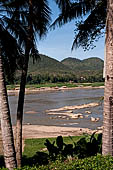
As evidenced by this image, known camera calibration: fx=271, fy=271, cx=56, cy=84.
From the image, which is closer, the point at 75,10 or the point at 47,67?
the point at 75,10

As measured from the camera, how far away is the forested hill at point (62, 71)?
99456 millimetres

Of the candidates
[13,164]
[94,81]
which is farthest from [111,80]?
[94,81]

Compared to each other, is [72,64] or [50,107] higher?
[72,64]

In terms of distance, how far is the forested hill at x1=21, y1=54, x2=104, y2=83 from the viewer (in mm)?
99456

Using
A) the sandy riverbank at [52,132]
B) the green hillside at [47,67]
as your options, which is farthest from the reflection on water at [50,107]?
the green hillside at [47,67]

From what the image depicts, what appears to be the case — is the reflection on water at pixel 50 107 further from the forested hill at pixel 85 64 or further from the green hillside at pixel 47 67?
the forested hill at pixel 85 64

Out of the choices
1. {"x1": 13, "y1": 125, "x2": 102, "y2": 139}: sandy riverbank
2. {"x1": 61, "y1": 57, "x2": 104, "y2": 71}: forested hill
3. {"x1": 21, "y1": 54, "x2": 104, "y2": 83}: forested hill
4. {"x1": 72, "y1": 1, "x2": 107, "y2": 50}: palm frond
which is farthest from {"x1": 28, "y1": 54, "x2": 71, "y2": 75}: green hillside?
{"x1": 72, "y1": 1, "x2": 107, "y2": 50}: palm frond

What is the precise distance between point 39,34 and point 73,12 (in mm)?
1113

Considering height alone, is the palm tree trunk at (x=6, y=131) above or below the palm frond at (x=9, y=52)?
below

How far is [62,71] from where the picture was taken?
418 feet

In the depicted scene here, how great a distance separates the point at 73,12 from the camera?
23.2 feet

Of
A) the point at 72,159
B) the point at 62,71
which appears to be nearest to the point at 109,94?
the point at 72,159

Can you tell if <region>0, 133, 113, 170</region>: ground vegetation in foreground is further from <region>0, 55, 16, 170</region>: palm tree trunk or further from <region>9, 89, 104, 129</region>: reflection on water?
<region>9, 89, 104, 129</region>: reflection on water

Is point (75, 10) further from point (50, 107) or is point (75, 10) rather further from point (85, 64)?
point (85, 64)
